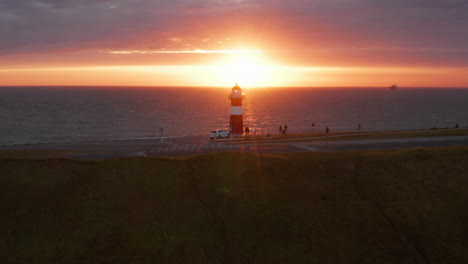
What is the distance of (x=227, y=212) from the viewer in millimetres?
14828

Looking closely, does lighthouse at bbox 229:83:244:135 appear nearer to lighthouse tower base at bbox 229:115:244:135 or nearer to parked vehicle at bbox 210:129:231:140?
lighthouse tower base at bbox 229:115:244:135

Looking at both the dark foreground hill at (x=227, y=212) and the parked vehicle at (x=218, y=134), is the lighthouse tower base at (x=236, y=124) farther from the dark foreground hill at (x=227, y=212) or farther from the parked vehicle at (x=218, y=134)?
the dark foreground hill at (x=227, y=212)

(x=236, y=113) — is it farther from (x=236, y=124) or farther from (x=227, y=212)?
(x=227, y=212)

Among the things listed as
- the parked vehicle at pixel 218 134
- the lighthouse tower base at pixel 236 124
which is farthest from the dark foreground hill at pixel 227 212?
the lighthouse tower base at pixel 236 124

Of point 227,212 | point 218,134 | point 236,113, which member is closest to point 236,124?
point 236,113

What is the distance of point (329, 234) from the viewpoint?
1388 centimetres

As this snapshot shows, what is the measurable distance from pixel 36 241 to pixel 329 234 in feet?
36.3

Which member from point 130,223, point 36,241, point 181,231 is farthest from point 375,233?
point 36,241

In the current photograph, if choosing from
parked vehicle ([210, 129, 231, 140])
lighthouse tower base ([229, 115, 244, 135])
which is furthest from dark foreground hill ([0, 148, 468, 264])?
lighthouse tower base ([229, 115, 244, 135])

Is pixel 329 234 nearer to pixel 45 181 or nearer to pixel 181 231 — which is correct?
pixel 181 231

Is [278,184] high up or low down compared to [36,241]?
up

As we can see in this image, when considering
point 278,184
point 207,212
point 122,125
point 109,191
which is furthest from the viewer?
point 122,125

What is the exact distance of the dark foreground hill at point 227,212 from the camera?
12836 mm

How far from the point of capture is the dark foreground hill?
42.1 feet
